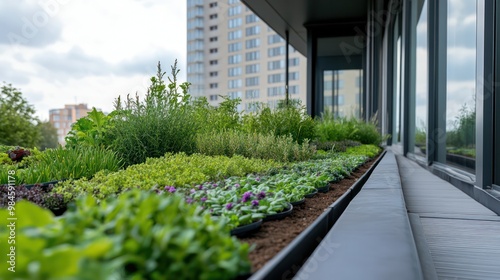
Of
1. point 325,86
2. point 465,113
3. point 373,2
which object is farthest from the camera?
point 325,86

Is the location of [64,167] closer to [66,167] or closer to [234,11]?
[66,167]

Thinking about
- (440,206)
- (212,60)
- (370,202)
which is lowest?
(440,206)

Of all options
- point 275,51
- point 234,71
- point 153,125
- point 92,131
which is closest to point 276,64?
point 275,51

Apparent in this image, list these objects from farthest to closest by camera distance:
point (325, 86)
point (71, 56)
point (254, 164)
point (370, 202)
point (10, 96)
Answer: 1. point (10, 96)
2. point (325, 86)
3. point (71, 56)
4. point (254, 164)
5. point (370, 202)

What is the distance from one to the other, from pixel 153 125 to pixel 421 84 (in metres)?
4.06

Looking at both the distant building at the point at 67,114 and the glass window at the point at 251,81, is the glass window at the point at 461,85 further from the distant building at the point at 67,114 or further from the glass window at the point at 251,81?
the glass window at the point at 251,81

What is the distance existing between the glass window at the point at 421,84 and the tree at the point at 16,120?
57.9 ft

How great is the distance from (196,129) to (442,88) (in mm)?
2736

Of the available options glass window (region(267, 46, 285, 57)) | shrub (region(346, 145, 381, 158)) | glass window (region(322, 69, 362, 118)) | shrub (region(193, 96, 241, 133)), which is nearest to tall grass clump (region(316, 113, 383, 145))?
shrub (region(346, 145, 381, 158))

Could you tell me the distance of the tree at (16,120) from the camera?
18.5 m

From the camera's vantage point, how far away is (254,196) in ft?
5.49

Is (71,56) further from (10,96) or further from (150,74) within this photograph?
(10,96)

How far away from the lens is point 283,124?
4.97 m

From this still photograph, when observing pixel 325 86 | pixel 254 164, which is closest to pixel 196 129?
pixel 254 164
